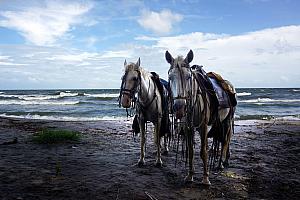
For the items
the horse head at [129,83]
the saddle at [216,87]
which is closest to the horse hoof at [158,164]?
the horse head at [129,83]

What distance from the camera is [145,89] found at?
588 cm

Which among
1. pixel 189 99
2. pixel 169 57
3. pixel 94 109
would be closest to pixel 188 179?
pixel 189 99

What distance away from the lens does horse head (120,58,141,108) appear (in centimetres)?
539

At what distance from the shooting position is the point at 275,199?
432cm

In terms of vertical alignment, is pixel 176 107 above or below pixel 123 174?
above

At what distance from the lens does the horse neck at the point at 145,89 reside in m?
5.83

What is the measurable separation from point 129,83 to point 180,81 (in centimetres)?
150

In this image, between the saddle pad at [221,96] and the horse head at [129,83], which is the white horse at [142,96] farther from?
the saddle pad at [221,96]

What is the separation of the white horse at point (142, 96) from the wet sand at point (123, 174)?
0.84 m

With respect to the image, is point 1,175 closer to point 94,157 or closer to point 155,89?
point 94,157

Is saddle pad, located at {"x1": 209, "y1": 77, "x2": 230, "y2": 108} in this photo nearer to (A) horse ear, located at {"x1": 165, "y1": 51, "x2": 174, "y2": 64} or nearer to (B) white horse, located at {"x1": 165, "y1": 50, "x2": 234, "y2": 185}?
(B) white horse, located at {"x1": 165, "y1": 50, "x2": 234, "y2": 185}

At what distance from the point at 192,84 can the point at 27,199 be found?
2.83 meters

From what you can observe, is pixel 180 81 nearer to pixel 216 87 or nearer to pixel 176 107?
pixel 176 107

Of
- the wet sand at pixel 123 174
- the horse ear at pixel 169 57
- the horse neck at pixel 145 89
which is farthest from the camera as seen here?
the horse neck at pixel 145 89
